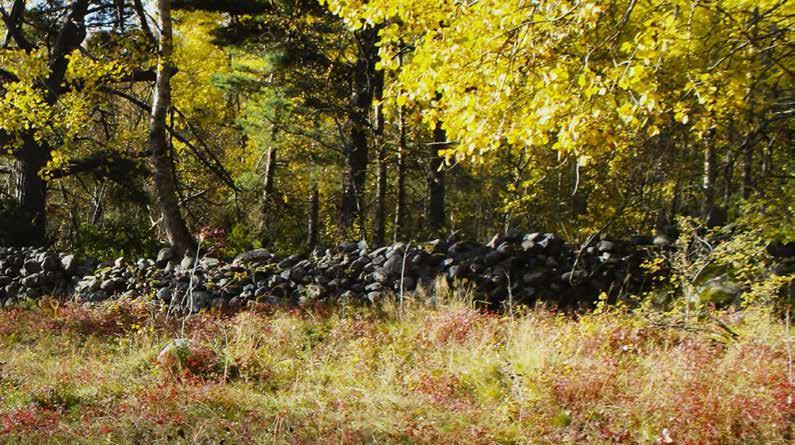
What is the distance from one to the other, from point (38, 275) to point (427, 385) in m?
7.46

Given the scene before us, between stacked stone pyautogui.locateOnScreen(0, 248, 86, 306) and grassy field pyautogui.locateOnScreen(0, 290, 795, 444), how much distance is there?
120 inches

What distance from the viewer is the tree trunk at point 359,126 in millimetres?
11359

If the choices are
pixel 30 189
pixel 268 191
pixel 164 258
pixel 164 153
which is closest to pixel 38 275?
pixel 164 258

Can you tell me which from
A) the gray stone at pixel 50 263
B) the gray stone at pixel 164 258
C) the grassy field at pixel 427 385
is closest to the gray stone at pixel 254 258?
the gray stone at pixel 164 258

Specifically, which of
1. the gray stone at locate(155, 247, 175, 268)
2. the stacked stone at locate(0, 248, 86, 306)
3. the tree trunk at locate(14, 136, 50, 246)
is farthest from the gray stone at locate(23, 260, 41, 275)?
the gray stone at locate(155, 247, 175, 268)

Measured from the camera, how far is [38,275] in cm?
914

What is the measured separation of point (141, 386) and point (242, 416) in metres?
1.19

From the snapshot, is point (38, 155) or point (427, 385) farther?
point (38, 155)

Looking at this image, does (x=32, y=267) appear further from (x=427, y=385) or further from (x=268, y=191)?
(x=427, y=385)

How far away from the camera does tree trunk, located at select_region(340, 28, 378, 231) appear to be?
1136 cm

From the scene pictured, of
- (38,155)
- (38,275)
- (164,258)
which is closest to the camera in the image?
(164,258)

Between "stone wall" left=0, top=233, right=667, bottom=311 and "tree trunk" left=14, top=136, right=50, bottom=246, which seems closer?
"stone wall" left=0, top=233, right=667, bottom=311

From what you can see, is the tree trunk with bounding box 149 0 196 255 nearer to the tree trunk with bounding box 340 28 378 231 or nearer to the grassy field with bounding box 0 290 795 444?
the grassy field with bounding box 0 290 795 444

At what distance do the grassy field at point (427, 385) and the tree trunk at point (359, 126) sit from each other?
19.2ft
